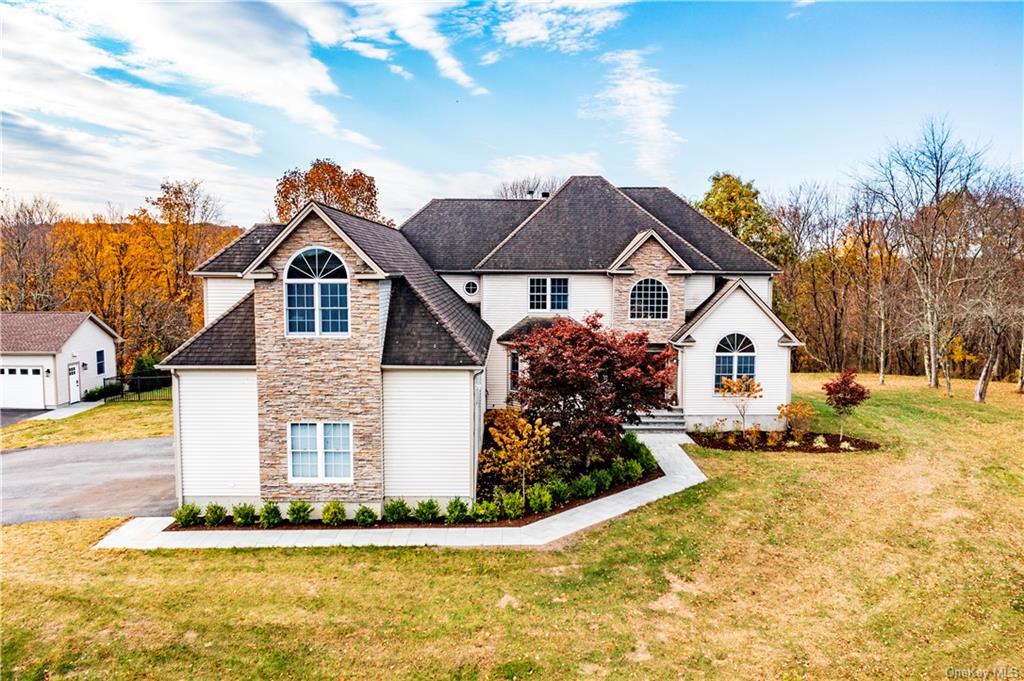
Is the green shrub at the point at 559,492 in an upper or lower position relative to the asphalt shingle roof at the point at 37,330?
lower

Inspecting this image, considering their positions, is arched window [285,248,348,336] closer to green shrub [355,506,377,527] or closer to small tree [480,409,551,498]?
green shrub [355,506,377,527]

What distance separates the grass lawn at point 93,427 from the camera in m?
23.7

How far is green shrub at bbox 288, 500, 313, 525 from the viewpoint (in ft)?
48.2

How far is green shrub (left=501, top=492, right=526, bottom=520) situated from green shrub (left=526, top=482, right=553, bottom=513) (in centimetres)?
36

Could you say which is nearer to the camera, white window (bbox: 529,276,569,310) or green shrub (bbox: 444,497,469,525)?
green shrub (bbox: 444,497,469,525)

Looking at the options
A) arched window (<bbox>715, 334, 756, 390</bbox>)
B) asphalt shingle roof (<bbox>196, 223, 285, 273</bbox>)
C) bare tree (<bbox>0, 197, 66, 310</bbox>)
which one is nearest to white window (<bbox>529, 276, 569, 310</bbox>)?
arched window (<bbox>715, 334, 756, 390</bbox>)

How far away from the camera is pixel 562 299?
2559 centimetres

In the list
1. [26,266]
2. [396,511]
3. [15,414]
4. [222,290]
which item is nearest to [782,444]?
[396,511]

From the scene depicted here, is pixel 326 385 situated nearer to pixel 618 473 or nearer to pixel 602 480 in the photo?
pixel 602 480

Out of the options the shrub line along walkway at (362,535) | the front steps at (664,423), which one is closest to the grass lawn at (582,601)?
the shrub line along walkway at (362,535)

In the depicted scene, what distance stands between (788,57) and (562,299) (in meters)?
14.7

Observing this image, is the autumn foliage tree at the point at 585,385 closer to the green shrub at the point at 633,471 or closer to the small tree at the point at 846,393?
the green shrub at the point at 633,471

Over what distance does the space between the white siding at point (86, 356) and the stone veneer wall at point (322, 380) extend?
23.5 meters

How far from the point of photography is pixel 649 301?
2511 centimetres
